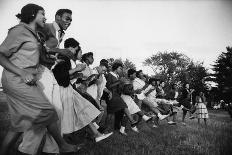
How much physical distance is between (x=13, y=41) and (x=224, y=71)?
2433 inches

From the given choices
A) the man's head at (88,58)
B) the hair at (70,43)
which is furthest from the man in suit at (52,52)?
the man's head at (88,58)

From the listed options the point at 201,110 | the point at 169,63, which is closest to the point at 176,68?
the point at 169,63

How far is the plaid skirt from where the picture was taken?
41.4 ft

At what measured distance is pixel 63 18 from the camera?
4.75m

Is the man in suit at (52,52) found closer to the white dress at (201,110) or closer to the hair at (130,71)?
the hair at (130,71)

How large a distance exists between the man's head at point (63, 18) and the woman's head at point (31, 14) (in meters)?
1.30

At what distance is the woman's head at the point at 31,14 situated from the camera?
332 centimetres

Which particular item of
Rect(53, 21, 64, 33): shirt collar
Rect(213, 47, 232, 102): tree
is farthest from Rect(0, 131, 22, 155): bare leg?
Rect(213, 47, 232, 102): tree

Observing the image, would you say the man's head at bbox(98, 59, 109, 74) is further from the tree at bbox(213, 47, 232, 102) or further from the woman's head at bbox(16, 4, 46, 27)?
the tree at bbox(213, 47, 232, 102)

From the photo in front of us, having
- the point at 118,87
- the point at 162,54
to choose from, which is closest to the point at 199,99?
the point at 118,87

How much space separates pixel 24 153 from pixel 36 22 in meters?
1.70

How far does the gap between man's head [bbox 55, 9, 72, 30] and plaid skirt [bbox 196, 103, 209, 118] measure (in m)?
9.76

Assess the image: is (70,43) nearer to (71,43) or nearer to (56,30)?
(71,43)

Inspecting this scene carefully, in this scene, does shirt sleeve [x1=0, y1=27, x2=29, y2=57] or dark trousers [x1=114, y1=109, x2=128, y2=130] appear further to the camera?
dark trousers [x1=114, y1=109, x2=128, y2=130]
